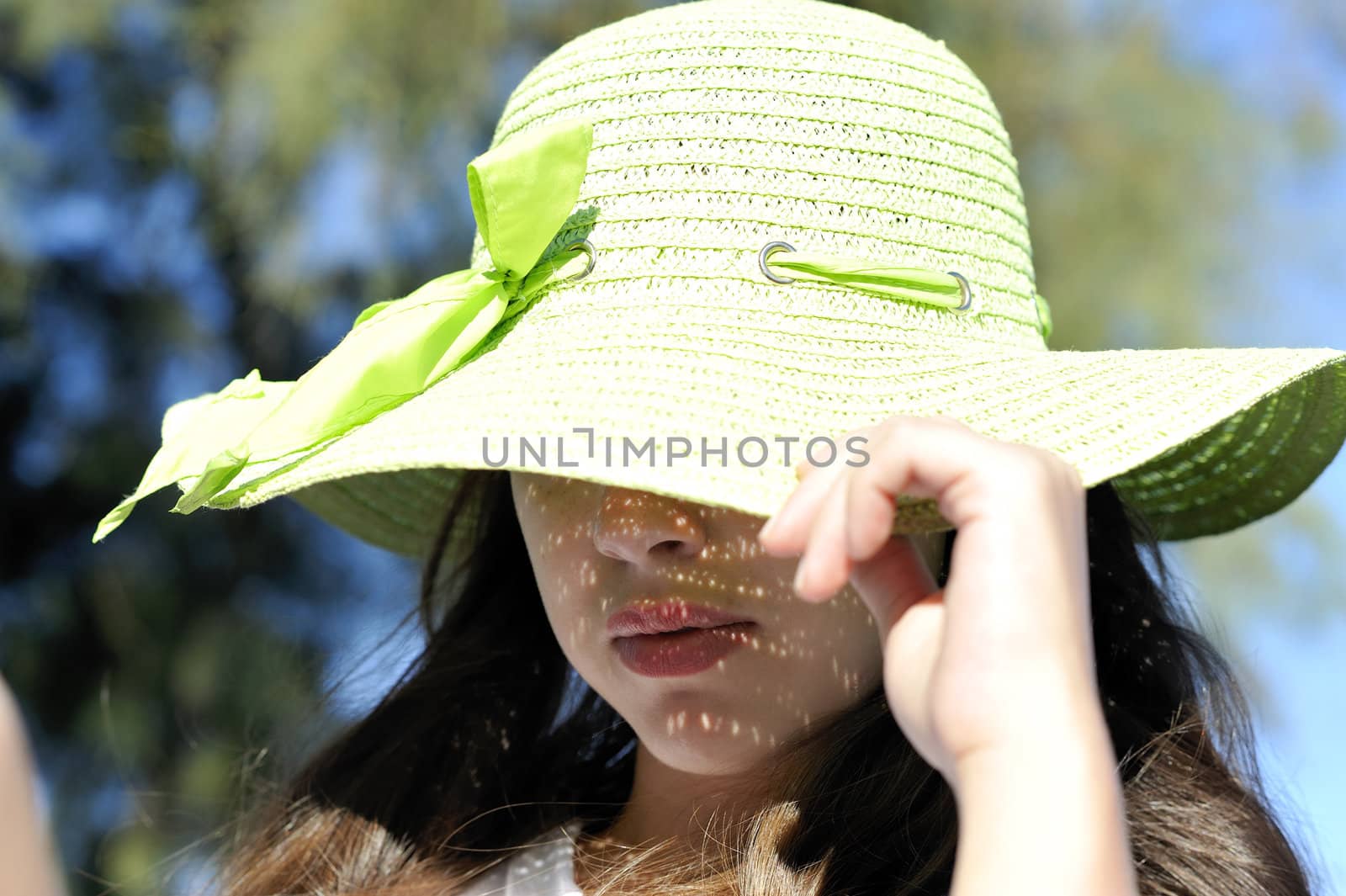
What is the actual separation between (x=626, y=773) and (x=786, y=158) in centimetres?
60

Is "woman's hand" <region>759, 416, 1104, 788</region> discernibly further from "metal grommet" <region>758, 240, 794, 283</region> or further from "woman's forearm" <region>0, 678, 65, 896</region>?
"woman's forearm" <region>0, 678, 65, 896</region>

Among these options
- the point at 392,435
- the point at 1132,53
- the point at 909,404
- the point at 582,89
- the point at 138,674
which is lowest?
the point at 138,674

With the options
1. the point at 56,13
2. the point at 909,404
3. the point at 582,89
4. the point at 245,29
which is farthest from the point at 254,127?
the point at 909,404

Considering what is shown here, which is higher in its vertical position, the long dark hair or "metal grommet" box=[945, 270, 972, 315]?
"metal grommet" box=[945, 270, 972, 315]

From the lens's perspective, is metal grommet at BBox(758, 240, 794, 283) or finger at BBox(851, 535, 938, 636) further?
metal grommet at BBox(758, 240, 794, 283)

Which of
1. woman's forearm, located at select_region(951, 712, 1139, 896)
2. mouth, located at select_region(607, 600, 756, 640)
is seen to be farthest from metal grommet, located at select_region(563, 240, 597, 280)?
woman's forearm, located at select_region(951, 712, 1139, 896)

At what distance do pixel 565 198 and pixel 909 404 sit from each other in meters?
0.28

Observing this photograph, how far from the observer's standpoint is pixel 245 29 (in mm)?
2125

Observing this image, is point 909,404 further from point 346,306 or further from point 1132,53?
point 346,306

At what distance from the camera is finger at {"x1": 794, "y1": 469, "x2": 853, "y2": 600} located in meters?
0.58

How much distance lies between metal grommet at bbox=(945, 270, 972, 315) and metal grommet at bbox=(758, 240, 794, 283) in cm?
11

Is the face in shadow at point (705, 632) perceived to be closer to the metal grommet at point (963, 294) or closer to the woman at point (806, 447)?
the woman at point (806, 447)

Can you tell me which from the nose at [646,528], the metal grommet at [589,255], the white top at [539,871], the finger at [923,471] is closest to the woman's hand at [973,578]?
the finger at [923,471]

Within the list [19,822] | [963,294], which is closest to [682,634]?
[963,294]
